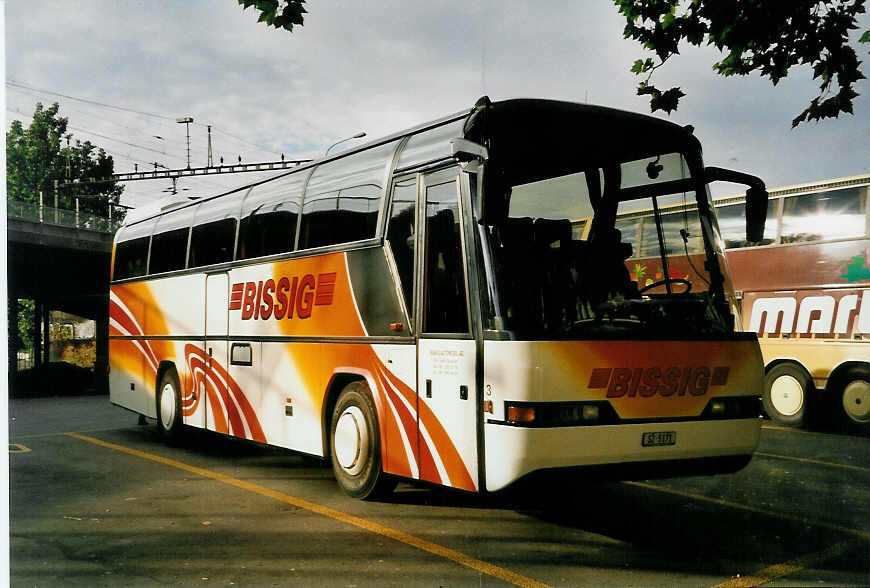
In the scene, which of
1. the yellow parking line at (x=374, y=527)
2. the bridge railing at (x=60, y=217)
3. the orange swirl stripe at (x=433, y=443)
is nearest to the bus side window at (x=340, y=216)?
the orange swirl stripe at (x=433, y=443)

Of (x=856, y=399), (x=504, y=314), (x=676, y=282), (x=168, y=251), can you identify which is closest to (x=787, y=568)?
(x=676, y=282)

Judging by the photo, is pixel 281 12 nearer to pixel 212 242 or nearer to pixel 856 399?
pixel 212 242

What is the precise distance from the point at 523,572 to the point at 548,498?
2314mm

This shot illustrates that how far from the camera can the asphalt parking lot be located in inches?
213

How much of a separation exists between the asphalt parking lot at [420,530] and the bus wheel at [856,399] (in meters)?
4.37

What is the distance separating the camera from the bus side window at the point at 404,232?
7000 mm

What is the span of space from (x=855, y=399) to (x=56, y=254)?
26366 mm

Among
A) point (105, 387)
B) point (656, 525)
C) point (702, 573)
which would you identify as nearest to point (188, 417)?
point (656, 525)

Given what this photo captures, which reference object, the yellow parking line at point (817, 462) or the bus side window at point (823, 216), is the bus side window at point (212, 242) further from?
the bus side window at point (823, 216)

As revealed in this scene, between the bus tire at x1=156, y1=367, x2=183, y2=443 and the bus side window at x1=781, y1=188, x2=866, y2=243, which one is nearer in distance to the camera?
the bus tire at x1=156, y1=367, x2=183, y2=443

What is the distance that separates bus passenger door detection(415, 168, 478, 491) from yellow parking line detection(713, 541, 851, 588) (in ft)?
5.89

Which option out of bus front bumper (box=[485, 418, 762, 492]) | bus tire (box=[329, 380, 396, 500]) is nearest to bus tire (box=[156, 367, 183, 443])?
bus tire (box=[329, 380, 396, 500])

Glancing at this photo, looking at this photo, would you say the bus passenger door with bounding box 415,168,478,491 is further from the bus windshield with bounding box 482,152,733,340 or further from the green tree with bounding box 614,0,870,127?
the green tree with bounding box 614,0,870,127

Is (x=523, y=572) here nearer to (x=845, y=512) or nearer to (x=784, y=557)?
(x=784, y=557)
